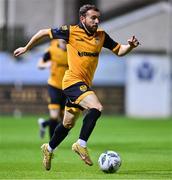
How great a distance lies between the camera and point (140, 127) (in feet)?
83.6

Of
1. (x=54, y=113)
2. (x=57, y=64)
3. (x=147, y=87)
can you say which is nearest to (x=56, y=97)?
(x=54, y=113)

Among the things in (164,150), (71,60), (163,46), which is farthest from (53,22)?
(71,60)

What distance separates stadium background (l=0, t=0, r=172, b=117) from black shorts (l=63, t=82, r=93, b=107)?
1975cm

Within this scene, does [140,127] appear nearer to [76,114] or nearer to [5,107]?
[5,107]

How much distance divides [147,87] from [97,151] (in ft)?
56.3

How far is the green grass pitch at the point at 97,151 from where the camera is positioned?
11.5 meters

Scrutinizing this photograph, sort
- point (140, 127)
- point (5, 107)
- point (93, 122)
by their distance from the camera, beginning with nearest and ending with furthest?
point (93, 122) < point (140, 127) < point (5, 107)

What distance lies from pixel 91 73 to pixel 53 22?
25250mm

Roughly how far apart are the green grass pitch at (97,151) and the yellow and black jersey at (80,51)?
1.36m

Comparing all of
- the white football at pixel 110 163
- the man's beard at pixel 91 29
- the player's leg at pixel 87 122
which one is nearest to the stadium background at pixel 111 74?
the man's beard at pixel 91 29

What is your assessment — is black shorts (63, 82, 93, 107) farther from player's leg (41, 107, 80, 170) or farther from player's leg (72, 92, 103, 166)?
player's leg (41, 107, 80, 170)

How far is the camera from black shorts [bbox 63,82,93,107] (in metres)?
11.9

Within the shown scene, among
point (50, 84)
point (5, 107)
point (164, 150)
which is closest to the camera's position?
point (164, 150)

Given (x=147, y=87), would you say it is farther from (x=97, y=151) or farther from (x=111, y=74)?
(x=97, y=151)
